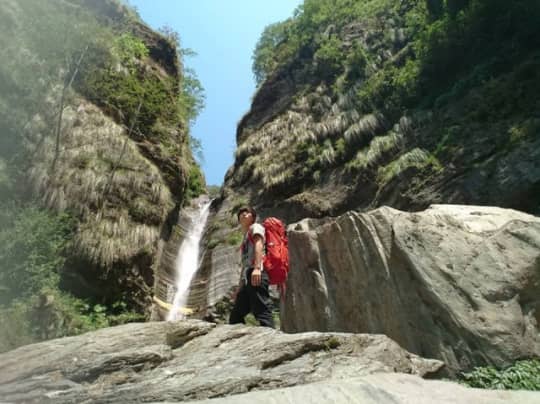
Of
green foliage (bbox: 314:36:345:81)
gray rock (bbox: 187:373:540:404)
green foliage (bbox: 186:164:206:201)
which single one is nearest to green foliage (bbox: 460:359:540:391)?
gray rock (bbox: 187:373:540:404)

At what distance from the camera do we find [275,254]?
238 inches

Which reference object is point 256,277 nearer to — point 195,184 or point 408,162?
point 408,162

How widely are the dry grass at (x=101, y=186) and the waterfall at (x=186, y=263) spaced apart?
194 centimetres

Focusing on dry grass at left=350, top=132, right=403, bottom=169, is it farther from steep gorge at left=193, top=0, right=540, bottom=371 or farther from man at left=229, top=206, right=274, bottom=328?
man at left=229, top=206, right=274, bottom=328

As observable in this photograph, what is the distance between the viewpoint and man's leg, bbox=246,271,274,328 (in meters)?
5.90

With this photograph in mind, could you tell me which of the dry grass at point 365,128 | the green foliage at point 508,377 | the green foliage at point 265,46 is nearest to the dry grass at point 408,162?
the dry grass at point 365,128

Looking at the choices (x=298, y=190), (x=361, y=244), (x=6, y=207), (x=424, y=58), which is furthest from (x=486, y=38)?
(x=6, y=207)

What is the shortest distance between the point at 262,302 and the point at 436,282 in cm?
191

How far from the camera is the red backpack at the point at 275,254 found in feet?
19.6

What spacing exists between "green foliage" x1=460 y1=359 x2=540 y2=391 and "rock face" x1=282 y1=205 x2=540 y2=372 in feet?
0.40

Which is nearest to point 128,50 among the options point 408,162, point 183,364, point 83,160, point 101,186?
point 83,160

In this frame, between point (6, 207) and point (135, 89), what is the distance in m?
8.05

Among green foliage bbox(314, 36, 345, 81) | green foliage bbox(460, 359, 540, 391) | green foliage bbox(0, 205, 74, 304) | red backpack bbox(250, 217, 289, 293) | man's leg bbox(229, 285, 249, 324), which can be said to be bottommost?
green foliage bbox(460, 359, 540, 391)

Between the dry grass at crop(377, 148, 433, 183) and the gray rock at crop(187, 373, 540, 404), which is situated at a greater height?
the dry grass at crop(377, 148, 433, 183)
